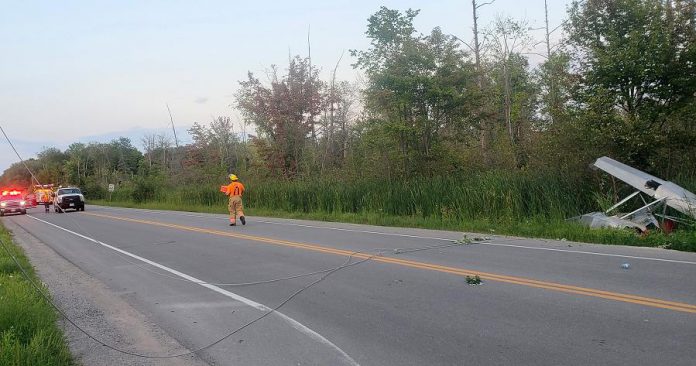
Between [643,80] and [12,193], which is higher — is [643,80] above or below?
above

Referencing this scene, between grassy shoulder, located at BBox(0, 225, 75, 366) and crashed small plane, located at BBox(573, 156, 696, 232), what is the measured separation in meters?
11.4

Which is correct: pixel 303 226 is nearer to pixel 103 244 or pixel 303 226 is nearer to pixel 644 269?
pixel 103 244

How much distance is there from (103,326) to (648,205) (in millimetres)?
11607

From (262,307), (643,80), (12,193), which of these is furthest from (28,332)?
(12,193)

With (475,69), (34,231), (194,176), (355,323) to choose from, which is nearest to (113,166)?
(194,176)

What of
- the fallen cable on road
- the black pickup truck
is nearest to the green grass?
the fallen cable on road

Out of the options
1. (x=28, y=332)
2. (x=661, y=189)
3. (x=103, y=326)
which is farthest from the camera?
(x=661, y=189)

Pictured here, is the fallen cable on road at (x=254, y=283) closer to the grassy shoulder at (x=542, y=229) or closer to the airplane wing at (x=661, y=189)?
the grassy shoulder at (x=542, y=229)

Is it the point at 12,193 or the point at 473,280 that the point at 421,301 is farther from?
the point at 12,193

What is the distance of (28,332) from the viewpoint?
5.59 m

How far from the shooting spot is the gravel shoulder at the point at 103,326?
5.39 m

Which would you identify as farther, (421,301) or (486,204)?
(486,204)

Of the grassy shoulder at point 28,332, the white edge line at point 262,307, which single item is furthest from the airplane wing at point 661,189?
the grassy shoulder at point 28,332

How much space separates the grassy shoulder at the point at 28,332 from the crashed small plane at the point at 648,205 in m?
11.4
